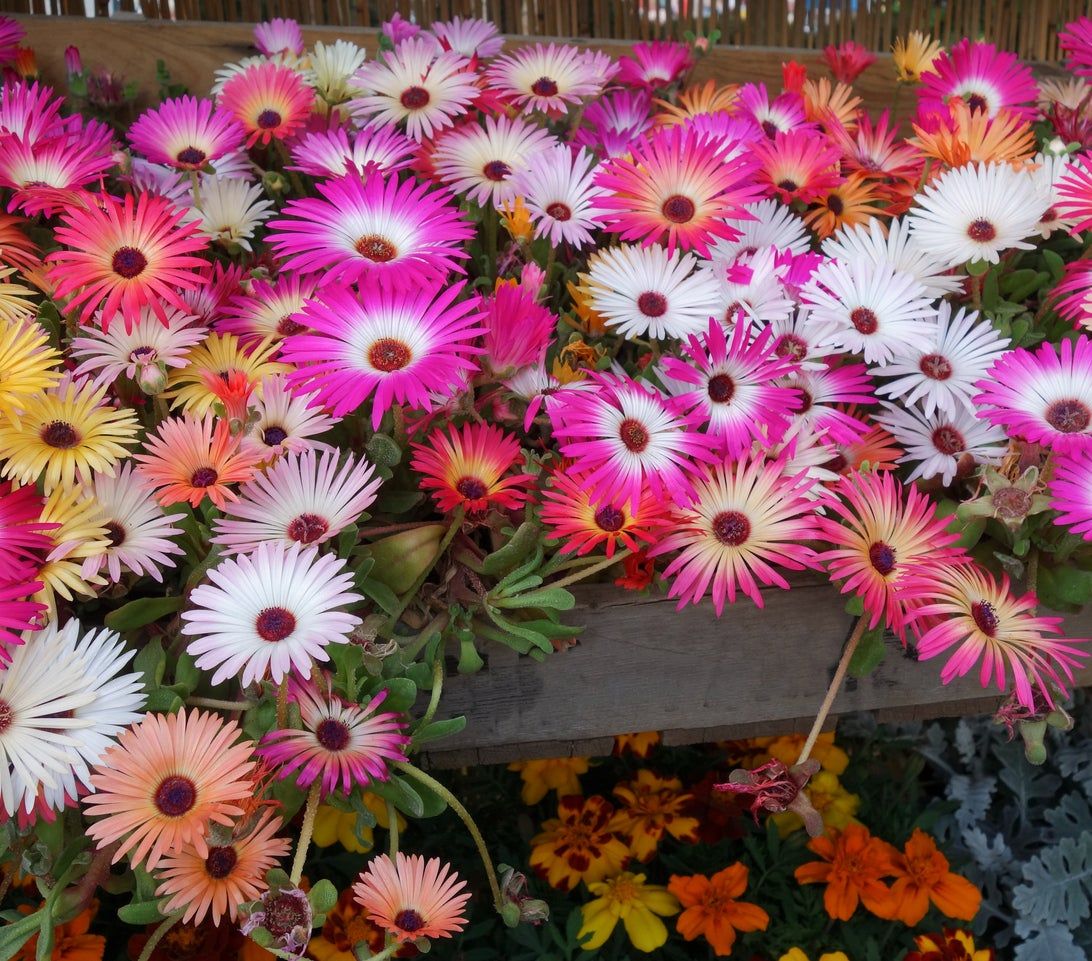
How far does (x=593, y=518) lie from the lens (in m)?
0.61

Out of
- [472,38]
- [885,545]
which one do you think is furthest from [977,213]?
[472,38]

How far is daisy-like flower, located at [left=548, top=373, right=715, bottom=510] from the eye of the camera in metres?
0.61

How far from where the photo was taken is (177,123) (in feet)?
2.78

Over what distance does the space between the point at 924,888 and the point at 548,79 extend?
82cm

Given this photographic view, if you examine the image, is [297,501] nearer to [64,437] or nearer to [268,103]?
[64,437]

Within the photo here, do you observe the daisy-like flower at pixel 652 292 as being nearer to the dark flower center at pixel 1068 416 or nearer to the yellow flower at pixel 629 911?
the dark flower center at pixel 1068 416

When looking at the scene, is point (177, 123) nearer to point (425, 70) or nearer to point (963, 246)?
point (425, 70)

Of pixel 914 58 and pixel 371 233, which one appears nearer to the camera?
pixel 371 233

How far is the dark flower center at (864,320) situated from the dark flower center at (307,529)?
0.38 meters

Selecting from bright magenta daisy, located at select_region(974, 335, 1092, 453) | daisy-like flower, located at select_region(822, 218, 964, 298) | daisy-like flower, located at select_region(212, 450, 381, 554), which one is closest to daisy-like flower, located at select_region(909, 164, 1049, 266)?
daisy-like flower, located at select_region(822, 218, 964, 298)

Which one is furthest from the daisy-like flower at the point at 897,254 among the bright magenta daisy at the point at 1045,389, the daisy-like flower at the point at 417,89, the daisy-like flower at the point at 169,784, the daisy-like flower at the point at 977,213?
the daisy-like flower at the point at 169,784

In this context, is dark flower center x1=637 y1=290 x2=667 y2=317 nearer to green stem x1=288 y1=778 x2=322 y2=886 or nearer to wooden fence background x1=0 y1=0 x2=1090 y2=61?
green stem x1=288 y1=778 x2=322 y2=886

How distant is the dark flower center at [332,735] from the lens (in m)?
0.56

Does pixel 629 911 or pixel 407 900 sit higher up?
pixel 407 900
